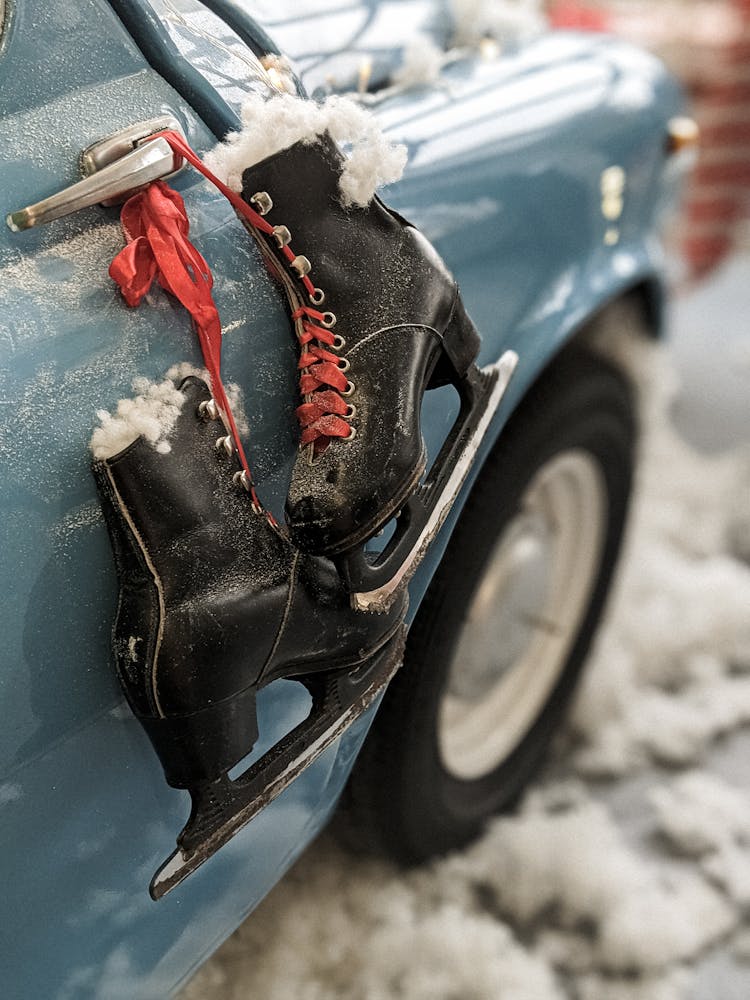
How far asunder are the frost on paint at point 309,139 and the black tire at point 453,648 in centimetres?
51

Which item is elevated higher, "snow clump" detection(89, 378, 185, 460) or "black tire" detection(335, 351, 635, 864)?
"snow clump" detection(89, 378, 185, 460)

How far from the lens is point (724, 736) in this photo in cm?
175

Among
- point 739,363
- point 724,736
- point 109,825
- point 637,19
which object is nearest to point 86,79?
point 109,825

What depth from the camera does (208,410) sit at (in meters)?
0.76

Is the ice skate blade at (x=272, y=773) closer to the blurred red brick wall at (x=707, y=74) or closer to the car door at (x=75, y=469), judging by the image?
the car door at (x=75, y=469)

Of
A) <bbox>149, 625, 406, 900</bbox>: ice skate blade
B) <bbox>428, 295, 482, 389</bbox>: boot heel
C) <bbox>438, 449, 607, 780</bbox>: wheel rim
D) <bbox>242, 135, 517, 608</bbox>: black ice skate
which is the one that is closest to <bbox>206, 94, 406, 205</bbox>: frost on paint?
<bbox>242, 135, 517, 608</bbox>: black ice skate

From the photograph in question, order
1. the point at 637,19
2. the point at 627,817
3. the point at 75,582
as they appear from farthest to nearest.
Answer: the point at 637,19
the point at 627,817
the point at 75,582

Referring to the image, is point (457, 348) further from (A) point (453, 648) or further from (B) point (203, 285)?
(A) point (453, 648)

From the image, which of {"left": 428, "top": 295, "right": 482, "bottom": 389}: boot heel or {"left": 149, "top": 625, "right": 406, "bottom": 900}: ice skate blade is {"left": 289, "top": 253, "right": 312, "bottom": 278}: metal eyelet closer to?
{"left": 428, "top": 295, "right": 482, "bottom": 389}: boot heel

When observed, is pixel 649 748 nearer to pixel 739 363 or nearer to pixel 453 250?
pixel 453 250

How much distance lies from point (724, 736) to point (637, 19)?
8.20 feet

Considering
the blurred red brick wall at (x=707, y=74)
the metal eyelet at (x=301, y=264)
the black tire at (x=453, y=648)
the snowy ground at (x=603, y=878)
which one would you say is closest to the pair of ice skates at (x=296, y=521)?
the metal eyelet at (x=301, y=264)

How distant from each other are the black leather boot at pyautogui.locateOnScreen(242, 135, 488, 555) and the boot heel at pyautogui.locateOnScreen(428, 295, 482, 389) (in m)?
0.03

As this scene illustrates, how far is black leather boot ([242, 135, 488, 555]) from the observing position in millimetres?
787
